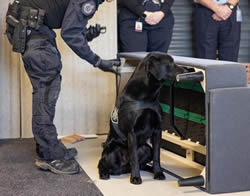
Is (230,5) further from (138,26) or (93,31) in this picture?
(93,31)

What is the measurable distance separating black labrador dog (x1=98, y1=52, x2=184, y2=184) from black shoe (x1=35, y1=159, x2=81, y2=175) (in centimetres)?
18

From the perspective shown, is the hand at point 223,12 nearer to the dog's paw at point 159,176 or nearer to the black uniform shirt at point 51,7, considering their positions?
the black uniform shirt at point 51,7

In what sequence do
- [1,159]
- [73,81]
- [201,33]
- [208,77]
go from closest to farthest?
[208,77]
[1,159]
[73,81]
[201,33]

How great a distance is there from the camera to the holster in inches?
115

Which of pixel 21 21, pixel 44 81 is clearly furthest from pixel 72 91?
pixel 21 21

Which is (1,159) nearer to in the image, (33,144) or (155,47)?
(33,144)

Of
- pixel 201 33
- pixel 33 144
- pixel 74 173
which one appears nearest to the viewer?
pixel 74 173

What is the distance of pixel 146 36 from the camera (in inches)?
159

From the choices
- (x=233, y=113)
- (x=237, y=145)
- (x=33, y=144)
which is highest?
(x=233, y=113)

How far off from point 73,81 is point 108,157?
1.28 metres

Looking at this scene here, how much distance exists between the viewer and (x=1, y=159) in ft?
11.0

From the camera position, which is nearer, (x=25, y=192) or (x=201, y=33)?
(x=25, y=192)

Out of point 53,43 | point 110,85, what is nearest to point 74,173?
point 53,43

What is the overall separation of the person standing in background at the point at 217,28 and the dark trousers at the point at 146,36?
382 millimetres
